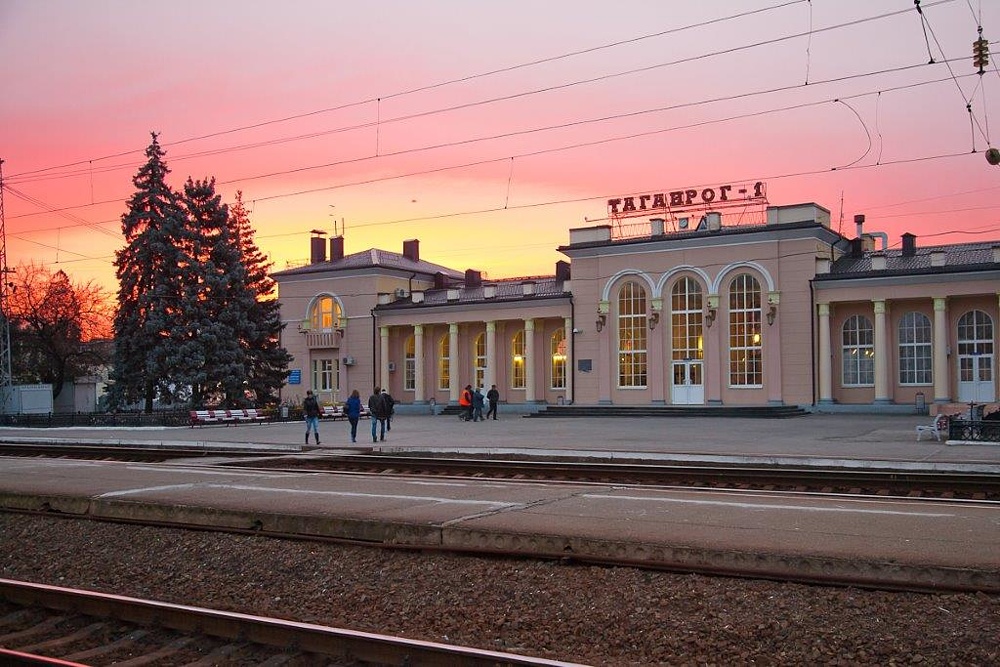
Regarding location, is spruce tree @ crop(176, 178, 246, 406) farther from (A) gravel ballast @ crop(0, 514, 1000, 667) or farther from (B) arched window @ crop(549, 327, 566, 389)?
(A) gravel ballast @ crop(0, 514, 1000, 667)

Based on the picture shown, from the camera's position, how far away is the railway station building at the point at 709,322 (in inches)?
1564

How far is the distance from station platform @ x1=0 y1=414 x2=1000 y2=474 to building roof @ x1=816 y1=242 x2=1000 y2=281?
615cm

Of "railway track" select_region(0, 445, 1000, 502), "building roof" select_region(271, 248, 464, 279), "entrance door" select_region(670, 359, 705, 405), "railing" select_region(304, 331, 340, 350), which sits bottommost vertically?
"railway track" select_region(0, 445, 1000, 502)

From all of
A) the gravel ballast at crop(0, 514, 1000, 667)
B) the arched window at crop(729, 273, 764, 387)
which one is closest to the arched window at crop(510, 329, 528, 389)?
the arched window at crop(729, 273, 764, 387)

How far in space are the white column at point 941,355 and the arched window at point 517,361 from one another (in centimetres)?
2027

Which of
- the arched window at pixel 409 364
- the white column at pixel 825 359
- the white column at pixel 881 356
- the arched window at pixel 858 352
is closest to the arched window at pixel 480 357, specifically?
the arched window at pixel 409 364

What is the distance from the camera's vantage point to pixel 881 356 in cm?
4022

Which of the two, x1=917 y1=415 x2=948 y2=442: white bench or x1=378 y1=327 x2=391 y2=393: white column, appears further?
x1=378 y1=327 x2=391 y2=393: white column

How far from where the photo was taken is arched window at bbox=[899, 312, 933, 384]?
1581 inches

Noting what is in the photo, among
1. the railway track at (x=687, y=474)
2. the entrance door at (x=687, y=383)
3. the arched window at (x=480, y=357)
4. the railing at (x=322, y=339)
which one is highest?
→ the railing at (x=322, y=339)

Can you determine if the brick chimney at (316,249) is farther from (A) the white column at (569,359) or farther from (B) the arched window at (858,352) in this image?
(B) the arched window at (858,352)

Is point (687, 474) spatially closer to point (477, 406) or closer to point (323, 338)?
point (477, 406)

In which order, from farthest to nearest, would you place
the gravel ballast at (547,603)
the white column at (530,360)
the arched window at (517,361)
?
the arched window at (517,361) < the white column at (530,360) < the gravel ballast at (547,603)

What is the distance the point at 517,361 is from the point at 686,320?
10.4 m
